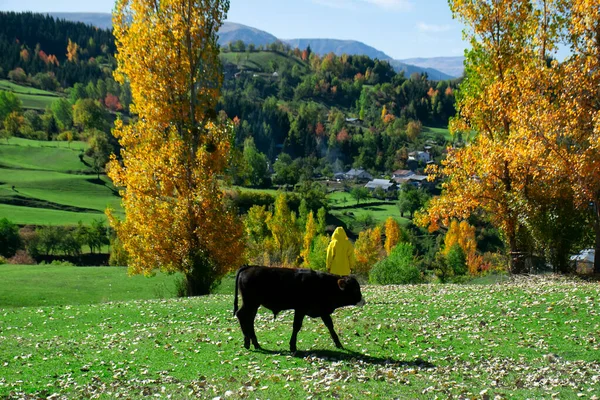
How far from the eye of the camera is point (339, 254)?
20875 millimetres

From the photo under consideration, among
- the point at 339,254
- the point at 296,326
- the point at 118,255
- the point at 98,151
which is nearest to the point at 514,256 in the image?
the point at 339,254

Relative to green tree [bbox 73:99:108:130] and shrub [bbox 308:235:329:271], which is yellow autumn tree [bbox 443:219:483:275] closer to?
shrub [bbox 308:235:329:271]

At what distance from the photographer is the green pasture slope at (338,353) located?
10867 millimetres

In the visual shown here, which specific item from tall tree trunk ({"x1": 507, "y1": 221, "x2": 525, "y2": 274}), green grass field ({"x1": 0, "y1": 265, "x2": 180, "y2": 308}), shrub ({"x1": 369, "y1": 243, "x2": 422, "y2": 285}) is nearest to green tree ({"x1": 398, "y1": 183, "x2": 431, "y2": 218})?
shrub ({"x1": 369, "y1": 243, "x2": 422, "y2": 285})

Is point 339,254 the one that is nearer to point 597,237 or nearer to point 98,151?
point 597,237

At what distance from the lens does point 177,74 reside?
30.0 metres

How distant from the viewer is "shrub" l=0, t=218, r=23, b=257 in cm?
8862

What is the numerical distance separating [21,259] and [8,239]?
30.3 feet

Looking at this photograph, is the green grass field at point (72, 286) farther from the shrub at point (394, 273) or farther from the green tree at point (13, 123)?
the green tree at point (13, 123)

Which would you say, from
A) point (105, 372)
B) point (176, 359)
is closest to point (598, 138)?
point (176, 359)

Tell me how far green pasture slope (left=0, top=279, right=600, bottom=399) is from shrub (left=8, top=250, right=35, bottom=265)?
67.0 metres

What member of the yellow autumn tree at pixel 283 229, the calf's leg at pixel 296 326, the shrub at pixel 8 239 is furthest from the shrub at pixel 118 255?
the calf's leg at pixel 296 326

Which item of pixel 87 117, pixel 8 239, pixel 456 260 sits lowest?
pixel 456 260

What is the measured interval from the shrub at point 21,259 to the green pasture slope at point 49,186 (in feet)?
41.4
